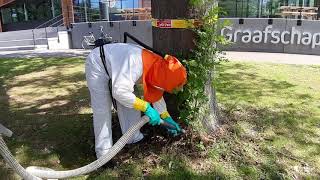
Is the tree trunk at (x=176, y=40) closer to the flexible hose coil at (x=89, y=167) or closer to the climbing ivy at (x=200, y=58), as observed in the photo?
the climbing ivy at (x=200, y=58)

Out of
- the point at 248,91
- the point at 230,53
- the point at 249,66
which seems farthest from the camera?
the point at 230,53

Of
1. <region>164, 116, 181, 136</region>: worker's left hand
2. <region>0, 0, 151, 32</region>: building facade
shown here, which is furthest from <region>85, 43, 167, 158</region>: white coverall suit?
<region>0, 0, 151, 32</region>: building facade

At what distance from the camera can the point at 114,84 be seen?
11.9 ft

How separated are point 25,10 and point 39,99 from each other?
20601 mm

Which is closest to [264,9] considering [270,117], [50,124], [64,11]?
[270,117]

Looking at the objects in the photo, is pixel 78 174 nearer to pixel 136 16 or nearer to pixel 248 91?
pixel 248 91

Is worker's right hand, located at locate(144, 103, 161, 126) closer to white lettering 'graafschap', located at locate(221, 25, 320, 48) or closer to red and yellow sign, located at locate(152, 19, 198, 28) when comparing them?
red and yellow sign, located at locate(152, 19, 198, 28)

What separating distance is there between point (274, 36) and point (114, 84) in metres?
9.65

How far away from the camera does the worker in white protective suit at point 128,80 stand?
144 inches

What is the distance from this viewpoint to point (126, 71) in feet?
12.0

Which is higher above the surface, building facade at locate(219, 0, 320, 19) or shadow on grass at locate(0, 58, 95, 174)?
building facade at locate(219, 0, 320, 19)

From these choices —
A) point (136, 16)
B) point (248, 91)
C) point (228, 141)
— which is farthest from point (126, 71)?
point (136, 16)

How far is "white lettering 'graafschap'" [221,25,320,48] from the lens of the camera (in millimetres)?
11830

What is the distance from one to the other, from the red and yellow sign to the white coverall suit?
Answer: 1.45 ft
